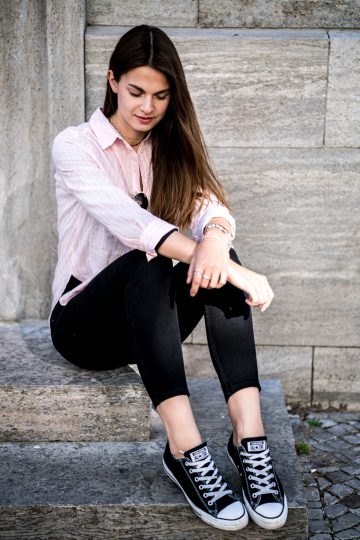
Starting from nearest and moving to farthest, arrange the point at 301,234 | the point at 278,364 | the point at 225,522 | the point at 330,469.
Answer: the point at 225,522, the point at 330,469, the point at 301,234, the point at 278,364

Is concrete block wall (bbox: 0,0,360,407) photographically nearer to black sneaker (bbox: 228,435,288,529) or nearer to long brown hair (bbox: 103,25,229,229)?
long brown hair (bbox: 103,25,229,229)

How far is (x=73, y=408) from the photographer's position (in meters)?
A: 3.26

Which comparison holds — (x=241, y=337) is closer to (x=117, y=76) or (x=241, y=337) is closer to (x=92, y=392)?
(x=92, y=392)

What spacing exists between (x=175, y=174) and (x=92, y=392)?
976 mm

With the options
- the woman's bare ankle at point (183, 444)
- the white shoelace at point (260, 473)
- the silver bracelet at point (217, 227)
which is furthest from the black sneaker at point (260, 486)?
the silver bracelet at point (217, 227)

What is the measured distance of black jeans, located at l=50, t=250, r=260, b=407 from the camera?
2.67 m

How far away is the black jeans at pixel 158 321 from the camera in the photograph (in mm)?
2672

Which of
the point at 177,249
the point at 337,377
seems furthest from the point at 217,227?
the point at 337,377

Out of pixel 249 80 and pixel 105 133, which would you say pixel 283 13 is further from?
pixel 105 133

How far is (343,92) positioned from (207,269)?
181 centimetres

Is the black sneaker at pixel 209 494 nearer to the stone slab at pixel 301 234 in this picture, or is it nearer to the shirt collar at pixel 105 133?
the shirt collar at pixel 105 133

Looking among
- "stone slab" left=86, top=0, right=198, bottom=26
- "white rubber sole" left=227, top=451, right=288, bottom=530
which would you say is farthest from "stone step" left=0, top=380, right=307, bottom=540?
"stone slab" left=86, top=0, right=198, bottom=26

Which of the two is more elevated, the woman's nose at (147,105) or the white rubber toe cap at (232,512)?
the woman's nose at (147,105)

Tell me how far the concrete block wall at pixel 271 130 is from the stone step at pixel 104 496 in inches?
48.4
